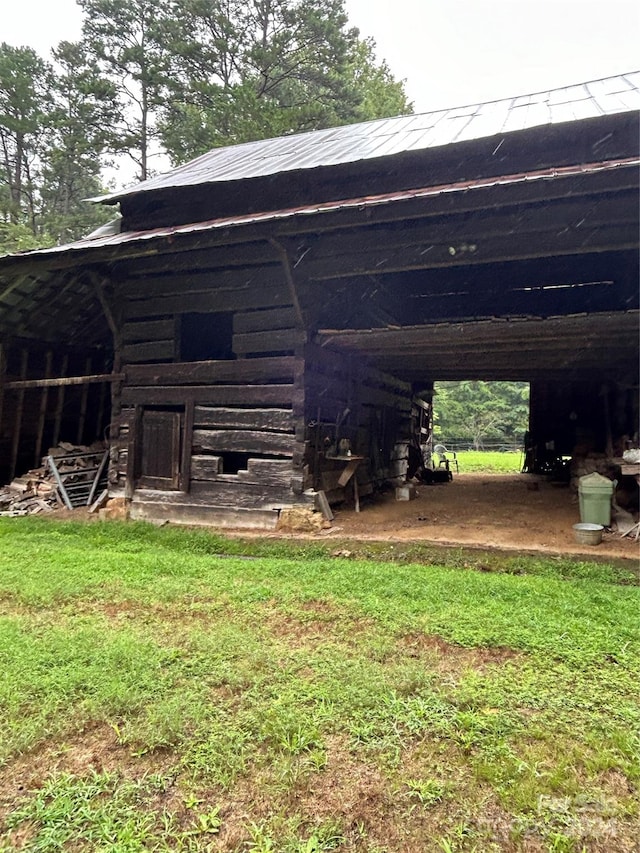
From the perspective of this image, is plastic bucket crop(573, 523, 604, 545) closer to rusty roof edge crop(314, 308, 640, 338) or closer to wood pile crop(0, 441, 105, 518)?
rusty roof edge crop(314, 308, 640, 338)

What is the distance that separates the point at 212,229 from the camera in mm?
6699

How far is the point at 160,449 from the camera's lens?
845 centimetres

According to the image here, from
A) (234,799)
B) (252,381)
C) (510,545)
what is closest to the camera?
(234,799)

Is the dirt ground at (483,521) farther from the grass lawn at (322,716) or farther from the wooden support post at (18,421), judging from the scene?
the wooden support post at (18,421)

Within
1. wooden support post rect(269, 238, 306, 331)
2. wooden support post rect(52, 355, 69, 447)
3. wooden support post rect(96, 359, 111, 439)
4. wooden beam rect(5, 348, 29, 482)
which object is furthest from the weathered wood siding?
wooden support post rect(96, 359, 111, 439)

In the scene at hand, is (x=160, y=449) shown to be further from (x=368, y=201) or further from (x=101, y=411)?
(x=368, y=201)

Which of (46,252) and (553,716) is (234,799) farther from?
(46,252)

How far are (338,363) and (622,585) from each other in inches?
205

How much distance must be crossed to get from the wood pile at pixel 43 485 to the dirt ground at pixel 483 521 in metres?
5.43

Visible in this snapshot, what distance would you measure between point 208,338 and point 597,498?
8228 mm

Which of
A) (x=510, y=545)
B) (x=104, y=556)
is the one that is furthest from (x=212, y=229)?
(x=510, y=545)

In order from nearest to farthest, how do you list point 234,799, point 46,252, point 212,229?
point 234,799 → point 212,229 → point 46,252

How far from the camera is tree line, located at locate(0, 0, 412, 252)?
18.7 meters

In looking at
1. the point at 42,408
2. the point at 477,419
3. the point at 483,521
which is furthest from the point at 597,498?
the point at 477,419
